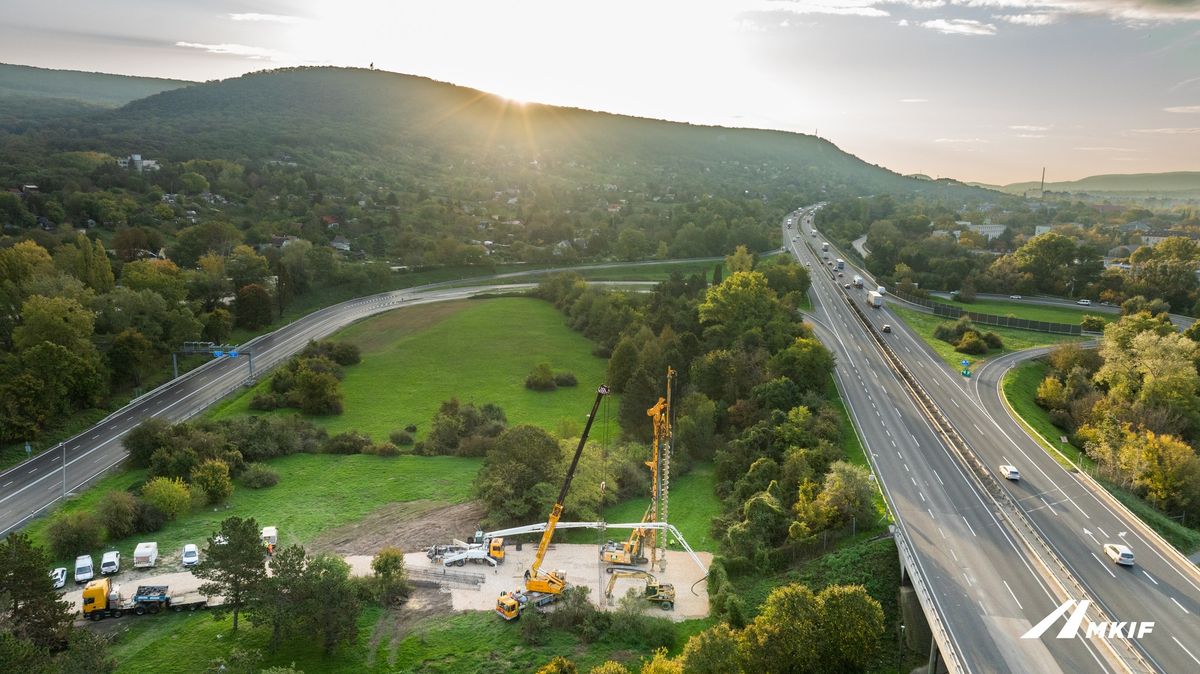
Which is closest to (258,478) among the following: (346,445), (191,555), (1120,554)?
(346,445)

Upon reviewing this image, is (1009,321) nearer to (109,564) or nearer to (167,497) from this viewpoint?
(167,497)

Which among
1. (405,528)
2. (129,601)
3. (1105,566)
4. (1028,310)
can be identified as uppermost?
(1028,310)

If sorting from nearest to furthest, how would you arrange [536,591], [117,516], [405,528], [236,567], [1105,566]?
[236,567]
[1105,566]
[536,591]
[117,516]
[405,528]

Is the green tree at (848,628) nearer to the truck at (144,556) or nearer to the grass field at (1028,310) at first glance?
the truck at (144,556)

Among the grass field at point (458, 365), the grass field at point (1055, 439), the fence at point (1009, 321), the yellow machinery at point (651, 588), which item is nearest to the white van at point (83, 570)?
the grass field at point (458, 365)

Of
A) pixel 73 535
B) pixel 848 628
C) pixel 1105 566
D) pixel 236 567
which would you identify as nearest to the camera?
pixel 848 628

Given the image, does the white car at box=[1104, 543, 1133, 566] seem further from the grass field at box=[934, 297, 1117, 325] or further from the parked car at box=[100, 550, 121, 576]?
the grass field at box=[934, 297, 1117, 325]
